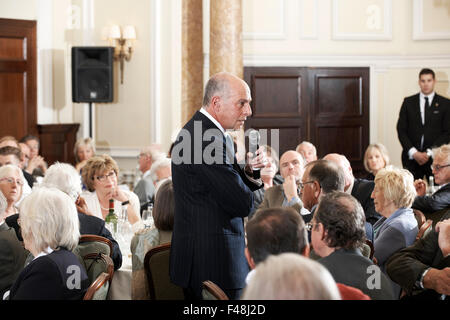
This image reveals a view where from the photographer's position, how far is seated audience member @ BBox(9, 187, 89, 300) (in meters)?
2.46

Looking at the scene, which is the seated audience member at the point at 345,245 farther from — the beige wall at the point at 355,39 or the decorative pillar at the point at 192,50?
the beige wall at the point at 355,39

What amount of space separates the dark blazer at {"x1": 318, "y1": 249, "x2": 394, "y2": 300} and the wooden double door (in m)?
6.55

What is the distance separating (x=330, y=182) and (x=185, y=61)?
5464 mm

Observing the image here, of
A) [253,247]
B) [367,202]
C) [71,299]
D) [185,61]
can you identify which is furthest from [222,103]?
[185,61]

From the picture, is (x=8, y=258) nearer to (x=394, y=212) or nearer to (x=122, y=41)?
(x=394, y=212)

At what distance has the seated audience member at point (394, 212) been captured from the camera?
11.1 ft

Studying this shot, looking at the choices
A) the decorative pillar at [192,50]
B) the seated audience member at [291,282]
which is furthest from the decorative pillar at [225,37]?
the seated audience member at [291,282]

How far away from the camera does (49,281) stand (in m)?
2.47

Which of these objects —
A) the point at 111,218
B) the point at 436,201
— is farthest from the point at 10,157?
the point at 436,201

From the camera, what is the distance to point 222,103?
9.02 feet

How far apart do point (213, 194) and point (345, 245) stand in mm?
576

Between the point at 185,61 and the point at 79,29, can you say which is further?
the point at 79,29

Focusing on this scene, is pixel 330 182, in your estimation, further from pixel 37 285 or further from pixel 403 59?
pixel 403 59
